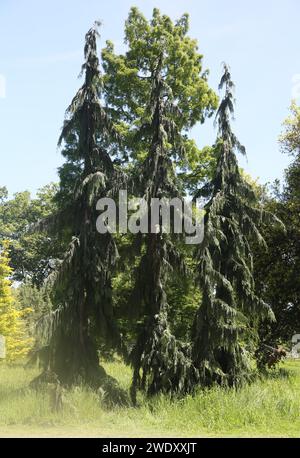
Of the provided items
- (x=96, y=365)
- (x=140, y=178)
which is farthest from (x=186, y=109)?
(x=96, y=365)

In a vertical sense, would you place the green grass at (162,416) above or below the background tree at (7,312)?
below

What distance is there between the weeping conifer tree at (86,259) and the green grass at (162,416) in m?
1.19

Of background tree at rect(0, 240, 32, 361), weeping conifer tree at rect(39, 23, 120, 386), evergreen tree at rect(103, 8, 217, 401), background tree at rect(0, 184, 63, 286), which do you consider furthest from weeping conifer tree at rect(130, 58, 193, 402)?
background tree at rect(0, 184, 63, 286)

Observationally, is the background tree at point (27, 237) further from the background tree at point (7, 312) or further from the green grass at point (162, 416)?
the green grass at point (162, 416)

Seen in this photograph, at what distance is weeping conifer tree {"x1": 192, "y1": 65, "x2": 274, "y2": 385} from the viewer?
41.8 ft

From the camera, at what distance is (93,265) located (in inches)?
516

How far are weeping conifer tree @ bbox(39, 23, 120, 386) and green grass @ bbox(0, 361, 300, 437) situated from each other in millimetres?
1193

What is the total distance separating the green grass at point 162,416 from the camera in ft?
32.1

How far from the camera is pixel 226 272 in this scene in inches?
580

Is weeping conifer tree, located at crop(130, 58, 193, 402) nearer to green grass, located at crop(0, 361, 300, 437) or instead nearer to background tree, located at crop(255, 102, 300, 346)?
green grass, located at crop(0, 361, 300, 437)

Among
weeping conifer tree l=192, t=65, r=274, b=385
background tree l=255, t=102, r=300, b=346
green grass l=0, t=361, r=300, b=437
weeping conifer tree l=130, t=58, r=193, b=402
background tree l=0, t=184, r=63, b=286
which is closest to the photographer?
green grass l=0, t=361, r=300, b=437

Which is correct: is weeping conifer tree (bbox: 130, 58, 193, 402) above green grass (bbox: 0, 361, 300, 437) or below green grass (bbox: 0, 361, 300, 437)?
above

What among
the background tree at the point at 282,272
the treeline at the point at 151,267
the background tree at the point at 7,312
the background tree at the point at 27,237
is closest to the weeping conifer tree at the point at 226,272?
the treeline at the point at 151,267

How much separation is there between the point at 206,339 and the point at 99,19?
393 inches
